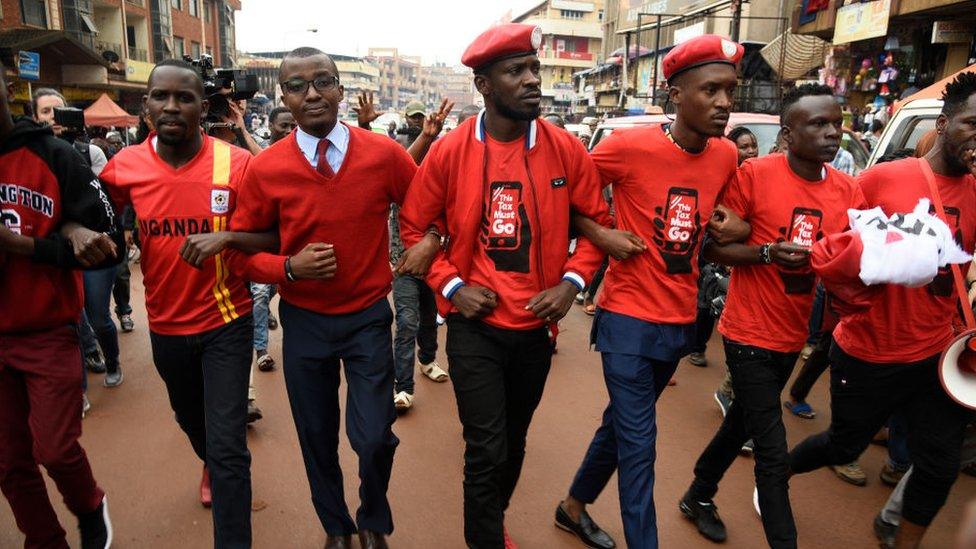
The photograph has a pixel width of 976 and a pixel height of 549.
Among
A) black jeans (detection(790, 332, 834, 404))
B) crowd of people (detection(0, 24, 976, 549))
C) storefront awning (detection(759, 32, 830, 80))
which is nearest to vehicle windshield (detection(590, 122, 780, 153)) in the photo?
black jeans (detection(790, 332, 834, 404))

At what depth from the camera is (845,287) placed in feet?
8.46

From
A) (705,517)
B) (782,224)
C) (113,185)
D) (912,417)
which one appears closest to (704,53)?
(782,224)

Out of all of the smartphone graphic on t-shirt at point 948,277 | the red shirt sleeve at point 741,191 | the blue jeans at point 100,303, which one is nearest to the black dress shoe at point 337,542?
the red shirt sleeve at point 741,191

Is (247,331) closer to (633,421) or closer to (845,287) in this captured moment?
(633,421)

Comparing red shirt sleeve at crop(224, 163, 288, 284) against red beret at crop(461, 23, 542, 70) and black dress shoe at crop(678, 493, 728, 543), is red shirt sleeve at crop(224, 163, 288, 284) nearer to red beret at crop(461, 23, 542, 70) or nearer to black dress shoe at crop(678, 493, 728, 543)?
red beret at crop(461, 23, 542, 70)

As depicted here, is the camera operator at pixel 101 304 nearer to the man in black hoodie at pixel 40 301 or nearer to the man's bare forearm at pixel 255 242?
the man in black hoodie at pixel 40 301

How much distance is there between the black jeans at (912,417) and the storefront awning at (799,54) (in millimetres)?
13336

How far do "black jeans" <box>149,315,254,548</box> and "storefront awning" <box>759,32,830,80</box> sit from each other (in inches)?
572

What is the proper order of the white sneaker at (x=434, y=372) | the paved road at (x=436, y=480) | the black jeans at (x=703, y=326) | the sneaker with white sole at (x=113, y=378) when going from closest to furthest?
1. the paved road at (x=436, y=480)
2. the sneaker with white sole at (x=113, y=378)
3. the white sneaker at (x=434, y=372)
4. the black jeans at (x=703, y=326)

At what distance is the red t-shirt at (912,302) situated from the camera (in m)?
2.78

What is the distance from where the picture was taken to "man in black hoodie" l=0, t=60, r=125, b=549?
2607mm

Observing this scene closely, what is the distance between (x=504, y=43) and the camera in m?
2.55

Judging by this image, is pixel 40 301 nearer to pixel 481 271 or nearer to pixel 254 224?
pixel 254 224

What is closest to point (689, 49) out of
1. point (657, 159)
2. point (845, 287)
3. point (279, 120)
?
point (657, 159)
